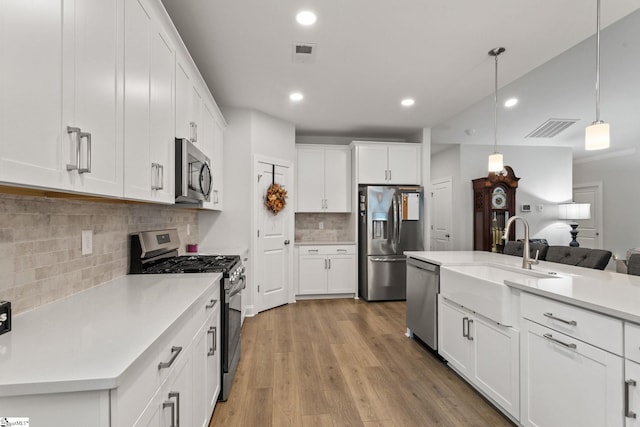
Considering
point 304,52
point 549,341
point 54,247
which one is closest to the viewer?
point 54,247

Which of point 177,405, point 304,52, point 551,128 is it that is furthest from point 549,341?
point 551,128

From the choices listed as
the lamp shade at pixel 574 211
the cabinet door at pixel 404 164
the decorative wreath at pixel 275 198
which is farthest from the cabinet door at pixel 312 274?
the lamp shade at pixel 574 211

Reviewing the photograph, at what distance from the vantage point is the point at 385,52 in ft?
9.36

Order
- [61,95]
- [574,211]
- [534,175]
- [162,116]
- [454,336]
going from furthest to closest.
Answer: [534,175]
[574,211]
[454,336]
[162,116]
[61,95]

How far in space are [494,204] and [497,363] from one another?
4730 millimetres

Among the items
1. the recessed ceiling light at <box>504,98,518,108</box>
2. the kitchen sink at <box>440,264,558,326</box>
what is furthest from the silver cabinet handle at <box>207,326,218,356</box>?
the recessed ceiling light at <box>504,98,518,108</box>

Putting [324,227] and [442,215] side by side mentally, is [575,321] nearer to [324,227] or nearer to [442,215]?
[324,227]

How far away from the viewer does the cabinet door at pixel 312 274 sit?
498 centimetres

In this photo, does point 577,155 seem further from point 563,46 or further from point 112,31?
point 112,31

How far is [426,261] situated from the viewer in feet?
10.0

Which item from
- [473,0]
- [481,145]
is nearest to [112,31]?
[473,0]

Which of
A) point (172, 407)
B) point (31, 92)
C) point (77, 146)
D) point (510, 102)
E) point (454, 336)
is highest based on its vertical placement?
point (510, 102)

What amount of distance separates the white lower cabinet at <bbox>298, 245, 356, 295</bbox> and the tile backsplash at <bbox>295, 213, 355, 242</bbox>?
46 centimetres

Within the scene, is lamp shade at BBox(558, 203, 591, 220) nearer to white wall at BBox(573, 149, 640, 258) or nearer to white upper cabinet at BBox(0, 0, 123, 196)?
white wall at BBox(573, 149, 640, 258)
